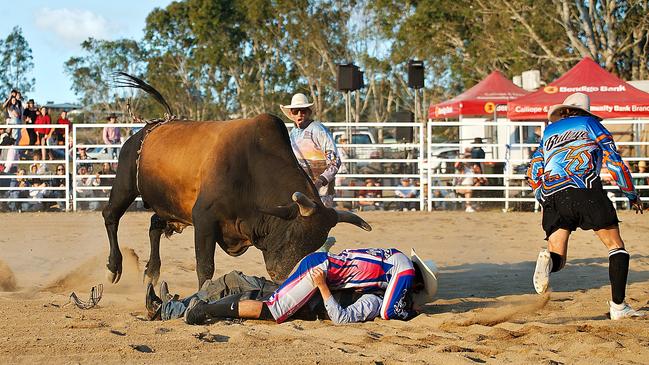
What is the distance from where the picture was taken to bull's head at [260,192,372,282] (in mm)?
6723

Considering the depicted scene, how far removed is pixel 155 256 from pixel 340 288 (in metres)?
3.05

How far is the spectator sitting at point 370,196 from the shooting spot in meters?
17.2

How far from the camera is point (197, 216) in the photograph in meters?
7.24

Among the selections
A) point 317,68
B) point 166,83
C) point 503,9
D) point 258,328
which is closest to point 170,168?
point 258,328

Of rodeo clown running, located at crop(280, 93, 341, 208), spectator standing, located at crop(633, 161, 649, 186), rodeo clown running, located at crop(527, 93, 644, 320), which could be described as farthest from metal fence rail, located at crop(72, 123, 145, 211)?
rodeo clown running, located at crop(527, 93, 644, 320)

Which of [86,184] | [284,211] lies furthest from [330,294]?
[86,184]

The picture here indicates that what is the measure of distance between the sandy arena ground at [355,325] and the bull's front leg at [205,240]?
557 mm

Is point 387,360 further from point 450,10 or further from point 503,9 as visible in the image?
point 450,10

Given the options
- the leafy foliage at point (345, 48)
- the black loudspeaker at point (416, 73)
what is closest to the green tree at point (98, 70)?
the leafy foliage at point (345, 48)

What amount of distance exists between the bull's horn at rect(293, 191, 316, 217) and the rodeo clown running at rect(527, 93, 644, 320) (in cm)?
155

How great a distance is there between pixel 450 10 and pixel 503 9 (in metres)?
3.53

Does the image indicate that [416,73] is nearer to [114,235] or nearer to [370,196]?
[370,196]

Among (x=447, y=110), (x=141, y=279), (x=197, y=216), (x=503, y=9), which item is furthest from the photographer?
(x=503, y=9)

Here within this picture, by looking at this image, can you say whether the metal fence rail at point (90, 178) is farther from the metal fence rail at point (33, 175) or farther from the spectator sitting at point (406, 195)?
the spectator sitting at point (406, 195)
